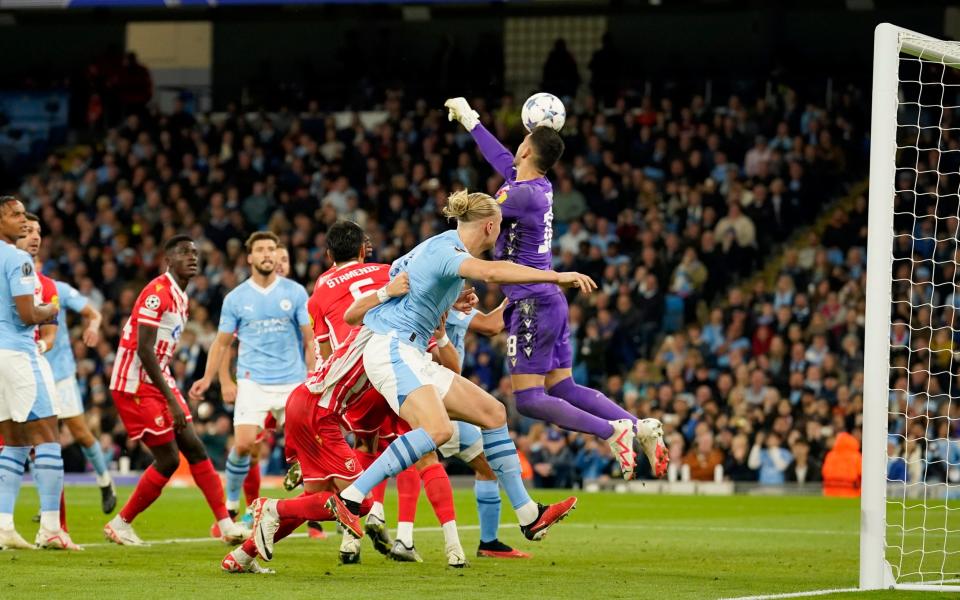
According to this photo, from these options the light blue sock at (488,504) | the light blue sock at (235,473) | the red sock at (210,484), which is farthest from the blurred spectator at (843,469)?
the red sock at (210,484)

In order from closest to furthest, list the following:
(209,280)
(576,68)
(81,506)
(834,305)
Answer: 1. (81,506)
2. (834,305)
3. (209,280)
4. (576,68)

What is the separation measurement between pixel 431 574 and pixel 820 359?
1358 centimetres

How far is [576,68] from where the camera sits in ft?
92.5

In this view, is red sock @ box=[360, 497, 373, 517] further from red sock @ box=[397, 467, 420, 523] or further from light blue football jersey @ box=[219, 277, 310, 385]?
light blue football jersey @ box=[219, 277, 310, 385]

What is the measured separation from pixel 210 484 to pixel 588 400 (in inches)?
125

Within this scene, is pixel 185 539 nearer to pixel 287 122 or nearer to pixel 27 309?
pixel 27 309

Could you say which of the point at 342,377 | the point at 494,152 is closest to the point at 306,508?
the point at 342,377

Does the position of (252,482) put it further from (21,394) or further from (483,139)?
(483,139)

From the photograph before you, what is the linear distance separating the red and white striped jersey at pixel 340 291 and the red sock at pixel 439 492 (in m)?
1.10

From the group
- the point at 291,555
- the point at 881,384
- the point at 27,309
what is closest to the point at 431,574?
the point at 291,555

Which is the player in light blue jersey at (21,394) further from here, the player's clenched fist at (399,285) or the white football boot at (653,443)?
the white football boot at (653,443)

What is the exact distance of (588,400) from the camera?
1018 cm

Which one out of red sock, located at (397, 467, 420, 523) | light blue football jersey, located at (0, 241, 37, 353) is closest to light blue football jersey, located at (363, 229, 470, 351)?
red sock, located at (397, 467, 420, 523)

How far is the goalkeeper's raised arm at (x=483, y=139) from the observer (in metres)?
10.1
